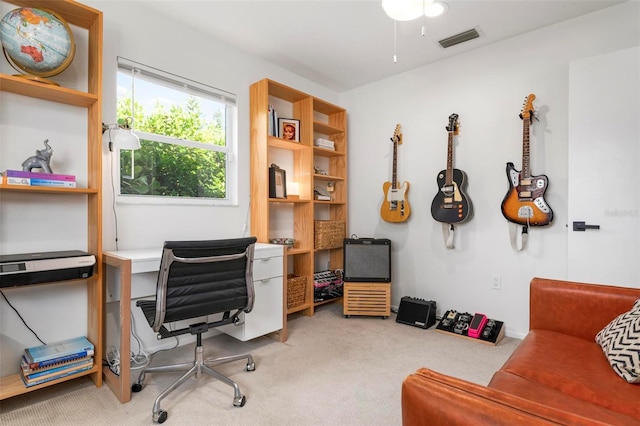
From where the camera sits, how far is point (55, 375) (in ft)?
5.66

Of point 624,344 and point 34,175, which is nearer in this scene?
point 624,344

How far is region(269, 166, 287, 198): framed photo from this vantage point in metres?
2.96

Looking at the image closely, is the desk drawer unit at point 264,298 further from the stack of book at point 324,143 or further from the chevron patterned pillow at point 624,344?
the chevron patterned pillow at point 624,344

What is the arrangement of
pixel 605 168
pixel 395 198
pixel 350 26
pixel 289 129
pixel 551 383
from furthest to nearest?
1. pixel 395 198
2. pixel 289 129
3. pixel 350 26
4. pixel 605 168
5. pixel 551 383

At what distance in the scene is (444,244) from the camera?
311cm

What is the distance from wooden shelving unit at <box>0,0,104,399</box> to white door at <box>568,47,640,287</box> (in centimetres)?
304

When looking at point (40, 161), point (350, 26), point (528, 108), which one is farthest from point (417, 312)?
point (40, 161)

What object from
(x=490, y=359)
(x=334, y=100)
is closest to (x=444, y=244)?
(x=490, y=359)

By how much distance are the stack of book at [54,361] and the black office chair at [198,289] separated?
1.05 ft

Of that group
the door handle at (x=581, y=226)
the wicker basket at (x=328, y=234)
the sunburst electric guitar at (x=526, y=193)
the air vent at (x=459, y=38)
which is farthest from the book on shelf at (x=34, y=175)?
the door handle at (x=581, y=226)

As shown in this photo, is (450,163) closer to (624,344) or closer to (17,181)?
(624,344)

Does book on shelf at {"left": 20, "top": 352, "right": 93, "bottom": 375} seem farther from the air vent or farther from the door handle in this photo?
the air vent

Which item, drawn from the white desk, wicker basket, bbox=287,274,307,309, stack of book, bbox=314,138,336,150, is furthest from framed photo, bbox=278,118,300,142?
wicker basket, bbox=287,274,307,309

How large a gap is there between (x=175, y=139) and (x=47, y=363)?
1654 mm
